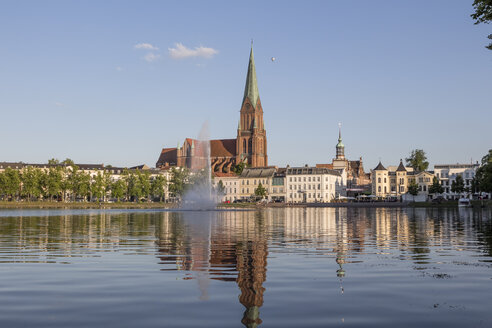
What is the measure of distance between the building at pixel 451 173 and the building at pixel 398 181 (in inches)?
153

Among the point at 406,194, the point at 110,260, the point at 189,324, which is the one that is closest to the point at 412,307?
the point at 189,324

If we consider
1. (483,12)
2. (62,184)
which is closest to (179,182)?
(62,184)

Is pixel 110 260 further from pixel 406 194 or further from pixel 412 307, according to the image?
pixel 406 194

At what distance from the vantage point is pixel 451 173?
610 ft

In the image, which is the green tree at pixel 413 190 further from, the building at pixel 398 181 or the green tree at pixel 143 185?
the green tree at pixel 143 185

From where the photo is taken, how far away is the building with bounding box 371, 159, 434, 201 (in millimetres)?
184500

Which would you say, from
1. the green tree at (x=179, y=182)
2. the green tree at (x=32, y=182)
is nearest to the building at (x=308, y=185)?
the green tree at (x=179, y=182)

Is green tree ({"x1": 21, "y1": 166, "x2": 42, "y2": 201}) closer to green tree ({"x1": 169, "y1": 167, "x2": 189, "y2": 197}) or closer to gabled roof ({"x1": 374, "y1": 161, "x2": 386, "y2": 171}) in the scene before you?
green tree ({"x1": 169, "y1": 167, "x2": 189, "y2": 197})

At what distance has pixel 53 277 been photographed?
15391 mm

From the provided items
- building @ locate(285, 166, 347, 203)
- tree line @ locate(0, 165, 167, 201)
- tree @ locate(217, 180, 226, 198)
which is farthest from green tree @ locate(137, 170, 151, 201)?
building @ locate(285, 166, 347, 203)

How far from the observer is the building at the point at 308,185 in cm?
19012

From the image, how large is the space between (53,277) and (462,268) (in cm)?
1235

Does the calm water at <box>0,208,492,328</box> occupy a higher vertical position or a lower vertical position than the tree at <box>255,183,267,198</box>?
lower

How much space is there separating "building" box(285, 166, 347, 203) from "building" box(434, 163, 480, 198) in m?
35.9
